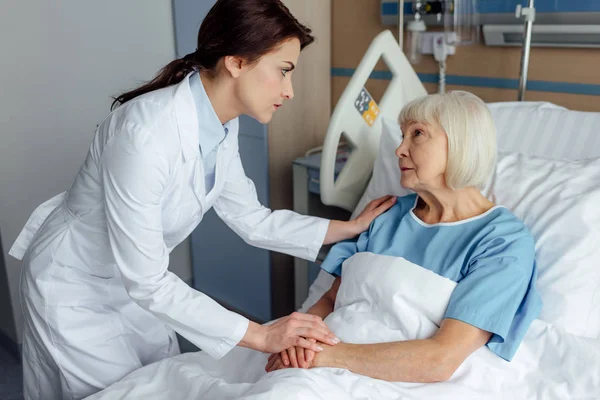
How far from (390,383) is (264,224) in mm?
676

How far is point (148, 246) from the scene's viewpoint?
136 centimetres

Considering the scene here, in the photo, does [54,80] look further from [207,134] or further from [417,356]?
[417,356]

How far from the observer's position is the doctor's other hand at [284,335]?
4.64 ft

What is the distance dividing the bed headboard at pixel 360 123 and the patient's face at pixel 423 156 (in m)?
0.53

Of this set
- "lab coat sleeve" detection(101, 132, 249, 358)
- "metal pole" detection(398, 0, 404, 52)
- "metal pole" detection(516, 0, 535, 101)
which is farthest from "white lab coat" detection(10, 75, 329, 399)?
"metal pole" detection(398, 0, 404, 52)

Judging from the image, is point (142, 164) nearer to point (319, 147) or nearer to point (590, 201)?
point (590, 201)

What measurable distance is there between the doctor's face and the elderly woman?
1.28 ft

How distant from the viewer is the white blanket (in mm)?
1367

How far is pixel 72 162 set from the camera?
2.90 metres

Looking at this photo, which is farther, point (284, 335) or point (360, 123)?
point (360, 123)

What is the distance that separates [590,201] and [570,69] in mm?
868

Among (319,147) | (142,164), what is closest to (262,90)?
(142,164)

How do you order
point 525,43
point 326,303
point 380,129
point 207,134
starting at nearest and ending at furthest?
point 207,134
point 326,303
point 525,43
point 380,129

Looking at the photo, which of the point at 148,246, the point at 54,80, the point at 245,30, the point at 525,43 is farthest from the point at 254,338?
the point at 54,80
